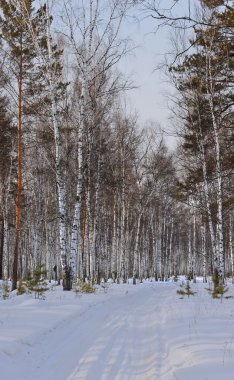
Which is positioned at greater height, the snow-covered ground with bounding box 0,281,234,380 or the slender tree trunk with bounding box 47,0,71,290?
the slender tree trunk with bounding box 47,0,71,290

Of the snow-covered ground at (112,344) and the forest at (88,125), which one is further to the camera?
the forest at (88,125)

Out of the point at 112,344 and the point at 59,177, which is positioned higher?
the point at 59,177

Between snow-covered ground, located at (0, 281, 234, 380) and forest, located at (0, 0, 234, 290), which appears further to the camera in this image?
forest, located at (0, 0, 234, 290)

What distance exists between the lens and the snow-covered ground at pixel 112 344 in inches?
182

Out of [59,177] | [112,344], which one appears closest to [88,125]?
[59,177]

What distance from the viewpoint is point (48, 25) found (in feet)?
45.3

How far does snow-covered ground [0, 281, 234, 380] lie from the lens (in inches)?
182

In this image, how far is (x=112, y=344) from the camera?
6246mm

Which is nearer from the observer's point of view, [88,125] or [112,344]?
[112,344]

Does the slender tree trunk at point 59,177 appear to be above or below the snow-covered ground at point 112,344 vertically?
above

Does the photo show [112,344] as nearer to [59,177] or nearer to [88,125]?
[59,177]

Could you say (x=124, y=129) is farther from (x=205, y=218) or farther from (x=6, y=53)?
(x=6, y=53)

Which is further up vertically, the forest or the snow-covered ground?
the forest

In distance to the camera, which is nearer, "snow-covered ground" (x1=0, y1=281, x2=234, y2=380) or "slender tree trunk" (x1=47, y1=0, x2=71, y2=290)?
"snow-covered ground" (x1=0, y1=281, x2=234, y2=380)
